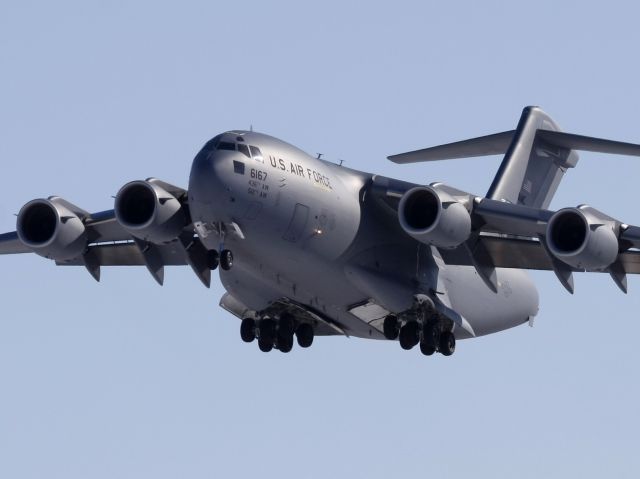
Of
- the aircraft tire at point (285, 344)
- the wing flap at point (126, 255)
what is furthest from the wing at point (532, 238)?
the wing flap at point (126, 255)

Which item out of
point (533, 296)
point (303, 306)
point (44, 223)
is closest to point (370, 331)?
point (303, 306)

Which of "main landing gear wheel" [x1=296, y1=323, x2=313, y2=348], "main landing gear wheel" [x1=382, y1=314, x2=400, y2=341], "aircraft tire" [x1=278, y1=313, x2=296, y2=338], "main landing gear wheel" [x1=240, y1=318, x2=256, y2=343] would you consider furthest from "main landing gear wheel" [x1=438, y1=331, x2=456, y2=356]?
"main landing gear wheel" [x1=240, y1=318, x2=256, y2=343]

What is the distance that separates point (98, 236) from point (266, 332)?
143 inches

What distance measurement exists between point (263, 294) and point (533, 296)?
633 cm

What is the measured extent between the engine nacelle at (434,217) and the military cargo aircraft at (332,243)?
0.02 meters

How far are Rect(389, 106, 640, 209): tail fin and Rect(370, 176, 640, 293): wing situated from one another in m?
3.48

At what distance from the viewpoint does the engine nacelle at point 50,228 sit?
29453 millimetres

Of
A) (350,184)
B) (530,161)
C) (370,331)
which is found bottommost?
(370,331)

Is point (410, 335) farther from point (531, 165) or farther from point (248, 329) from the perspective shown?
point (531, 165)

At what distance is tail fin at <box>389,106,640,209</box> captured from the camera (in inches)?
1318

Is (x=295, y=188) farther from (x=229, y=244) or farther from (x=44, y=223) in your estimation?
(x=44, y=223)

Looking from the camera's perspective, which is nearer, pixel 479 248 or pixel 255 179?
pixel 255 179

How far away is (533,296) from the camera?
33156mm

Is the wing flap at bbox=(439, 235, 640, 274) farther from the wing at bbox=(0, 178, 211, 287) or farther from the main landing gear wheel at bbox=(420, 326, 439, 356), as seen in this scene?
the wing at bbox=(0, 178, 211, 287)
